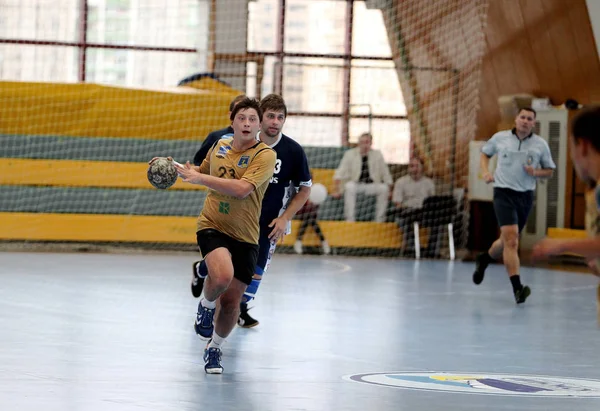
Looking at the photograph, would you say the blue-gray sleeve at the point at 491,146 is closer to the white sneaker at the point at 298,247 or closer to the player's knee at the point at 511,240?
the player's knee at the point at 511,240

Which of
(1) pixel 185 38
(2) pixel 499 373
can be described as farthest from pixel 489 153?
(1) pixel 185 38

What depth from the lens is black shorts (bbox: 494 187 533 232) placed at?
38.9 feet

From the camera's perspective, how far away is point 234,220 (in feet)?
23.0

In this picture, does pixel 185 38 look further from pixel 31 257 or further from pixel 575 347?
pixel 575 347

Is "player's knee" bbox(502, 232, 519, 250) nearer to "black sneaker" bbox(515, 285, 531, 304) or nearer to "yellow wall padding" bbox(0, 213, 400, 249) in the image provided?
"black sneaker" bbox(515, 285, 531, 304)

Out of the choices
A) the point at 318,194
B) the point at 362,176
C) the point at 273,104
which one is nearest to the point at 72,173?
the point at 318,194

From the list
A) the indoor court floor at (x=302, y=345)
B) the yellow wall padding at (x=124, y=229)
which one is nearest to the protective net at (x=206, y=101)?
the yellow wall padding at (x=124, y=229)

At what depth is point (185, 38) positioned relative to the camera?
75.4 feet

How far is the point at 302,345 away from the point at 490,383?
1.80m

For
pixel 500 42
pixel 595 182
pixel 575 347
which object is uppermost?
pixel 500 42

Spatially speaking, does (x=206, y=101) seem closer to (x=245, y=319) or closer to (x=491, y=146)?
(x=491, y=146)

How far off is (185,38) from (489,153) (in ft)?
38.5

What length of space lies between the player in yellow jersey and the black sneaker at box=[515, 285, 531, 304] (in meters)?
5.42

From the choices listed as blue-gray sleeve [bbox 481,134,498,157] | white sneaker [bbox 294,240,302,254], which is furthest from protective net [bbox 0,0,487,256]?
blue-gray sleeve [bbox 481,134,498,157]
